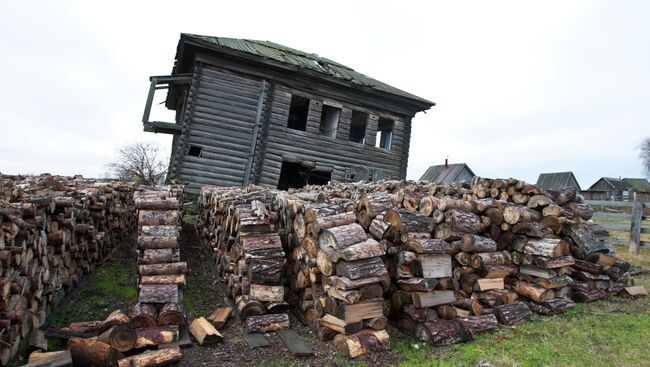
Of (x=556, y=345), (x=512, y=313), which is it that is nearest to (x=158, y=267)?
(x=512, y=313)

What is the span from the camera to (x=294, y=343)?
387 cm

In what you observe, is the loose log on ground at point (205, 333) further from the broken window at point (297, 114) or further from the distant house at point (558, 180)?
the distant house at point (558, 180)

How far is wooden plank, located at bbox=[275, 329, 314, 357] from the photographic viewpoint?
12.0ft

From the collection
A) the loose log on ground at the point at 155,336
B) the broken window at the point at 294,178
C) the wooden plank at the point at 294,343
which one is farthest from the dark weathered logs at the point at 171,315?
the broken window at the point at 294,178

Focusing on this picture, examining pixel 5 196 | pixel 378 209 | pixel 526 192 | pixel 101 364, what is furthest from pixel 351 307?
pixel 526 192

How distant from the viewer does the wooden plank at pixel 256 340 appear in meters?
3.83

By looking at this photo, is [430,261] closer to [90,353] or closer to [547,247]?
[547,247]

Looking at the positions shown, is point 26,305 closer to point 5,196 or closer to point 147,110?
point 5,196

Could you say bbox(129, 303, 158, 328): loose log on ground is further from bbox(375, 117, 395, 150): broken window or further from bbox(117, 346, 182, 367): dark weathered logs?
bbox(375, 117, 395, 150): broken window

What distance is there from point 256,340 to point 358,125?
716 inches

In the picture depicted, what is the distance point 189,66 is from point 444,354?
50.6 ft

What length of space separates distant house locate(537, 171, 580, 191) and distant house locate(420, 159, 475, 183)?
15.2 m

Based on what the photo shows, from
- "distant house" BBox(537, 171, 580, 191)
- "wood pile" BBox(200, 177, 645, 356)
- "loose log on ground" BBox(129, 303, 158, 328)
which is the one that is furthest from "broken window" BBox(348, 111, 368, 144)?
"distant house" BBox(537, 171, 580, 191)

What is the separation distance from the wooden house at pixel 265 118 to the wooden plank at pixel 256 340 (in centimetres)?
1015
